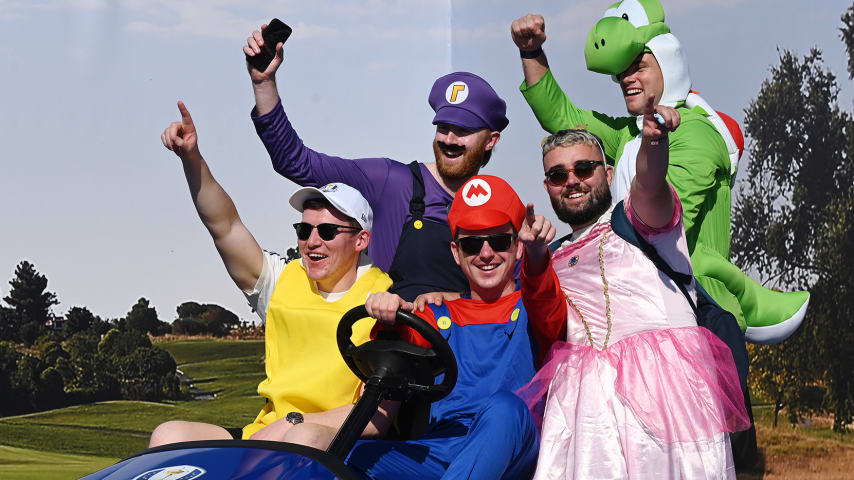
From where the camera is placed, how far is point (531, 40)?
287cm

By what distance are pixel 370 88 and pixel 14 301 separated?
2573 millimetres

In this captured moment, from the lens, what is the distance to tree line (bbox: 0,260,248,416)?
507 centimetres

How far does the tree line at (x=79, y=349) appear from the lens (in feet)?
16.6

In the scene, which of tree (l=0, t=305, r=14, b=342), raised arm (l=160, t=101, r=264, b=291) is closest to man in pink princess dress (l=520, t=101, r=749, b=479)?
raised arm (l=160, t=101, r=264, b=291)

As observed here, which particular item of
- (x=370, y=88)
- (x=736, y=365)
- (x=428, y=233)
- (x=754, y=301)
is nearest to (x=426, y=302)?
(x=428, y=233)

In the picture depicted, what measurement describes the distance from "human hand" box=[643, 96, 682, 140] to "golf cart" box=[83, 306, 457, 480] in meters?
0.61

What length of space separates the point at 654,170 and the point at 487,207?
398 mm

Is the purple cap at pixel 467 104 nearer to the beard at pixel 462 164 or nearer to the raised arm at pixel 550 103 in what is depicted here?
the beard at pixel 462 164

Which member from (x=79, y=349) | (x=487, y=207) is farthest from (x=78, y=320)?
(x=487, y=207)

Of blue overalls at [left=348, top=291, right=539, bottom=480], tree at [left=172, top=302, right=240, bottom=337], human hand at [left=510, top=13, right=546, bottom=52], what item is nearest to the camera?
blue overalls at [left=348, top=291, right=539, bottom=480]

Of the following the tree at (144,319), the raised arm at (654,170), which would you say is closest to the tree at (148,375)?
the tree at (144,319)

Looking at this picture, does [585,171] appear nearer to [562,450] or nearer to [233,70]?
[562,450]

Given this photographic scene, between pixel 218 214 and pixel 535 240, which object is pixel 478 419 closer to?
pixel 535 240

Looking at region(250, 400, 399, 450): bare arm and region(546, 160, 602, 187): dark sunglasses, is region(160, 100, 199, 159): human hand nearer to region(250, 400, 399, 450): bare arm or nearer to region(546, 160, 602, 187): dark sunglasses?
region(250, 400, 399, 450): bare arm
